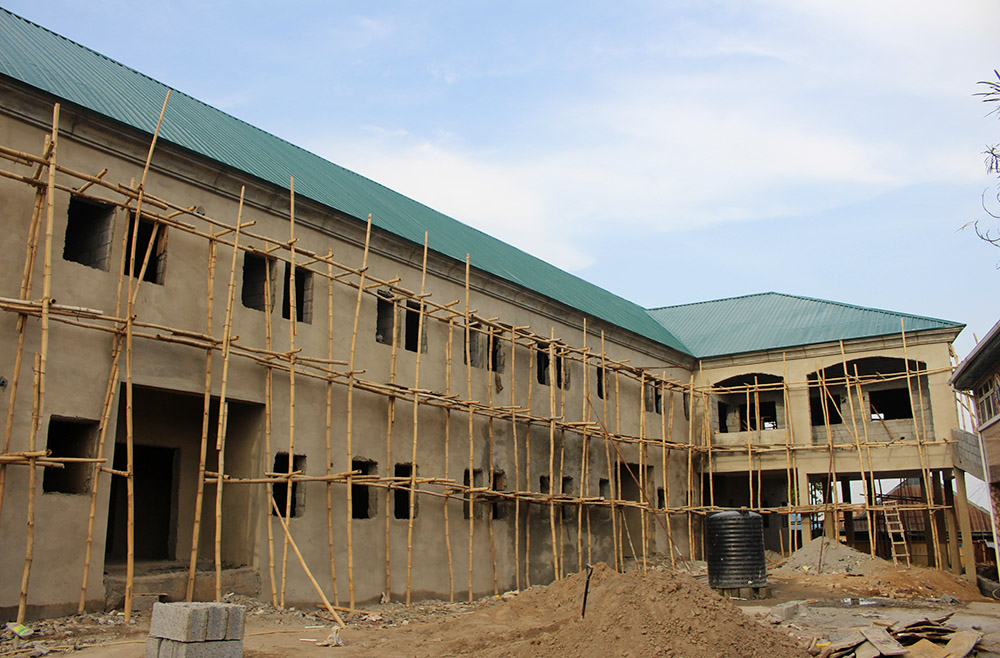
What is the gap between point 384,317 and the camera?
18719 millimetres

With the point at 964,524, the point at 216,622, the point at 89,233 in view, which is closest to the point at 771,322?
the point at 964,524

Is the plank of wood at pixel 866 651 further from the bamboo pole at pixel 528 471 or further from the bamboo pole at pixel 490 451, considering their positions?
the bamboo pole at pixel 528 471

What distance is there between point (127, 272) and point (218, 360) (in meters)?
2.01

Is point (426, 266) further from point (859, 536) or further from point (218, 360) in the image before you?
point (859, 536)

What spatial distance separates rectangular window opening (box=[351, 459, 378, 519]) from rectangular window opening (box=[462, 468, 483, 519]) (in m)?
2.33

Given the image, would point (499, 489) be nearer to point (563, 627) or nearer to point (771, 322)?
point (563, 627)

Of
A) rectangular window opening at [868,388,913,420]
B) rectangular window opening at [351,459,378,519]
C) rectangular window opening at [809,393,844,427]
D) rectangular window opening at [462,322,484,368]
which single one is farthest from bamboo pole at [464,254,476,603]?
rectangular window opening at [868,388,913,420]

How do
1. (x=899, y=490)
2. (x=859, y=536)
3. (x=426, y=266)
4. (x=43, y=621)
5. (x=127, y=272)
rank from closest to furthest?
(x=43, y=621) < (x=127, y=272) < (x=426, y=266) < (x=859, y=536) < (x=899, y=490)

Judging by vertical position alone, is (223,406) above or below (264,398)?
below

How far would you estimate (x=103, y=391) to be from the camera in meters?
13.0

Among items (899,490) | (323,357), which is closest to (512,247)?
(323,357)

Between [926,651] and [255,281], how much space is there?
40.6 ft

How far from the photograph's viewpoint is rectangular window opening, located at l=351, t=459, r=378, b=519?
56.5ft

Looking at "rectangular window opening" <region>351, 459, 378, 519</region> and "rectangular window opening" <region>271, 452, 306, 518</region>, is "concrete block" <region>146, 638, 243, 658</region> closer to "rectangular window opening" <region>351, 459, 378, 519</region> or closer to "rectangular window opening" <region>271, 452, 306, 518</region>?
"rectangular window opening" <region>271, 452, 306, 518</region>
